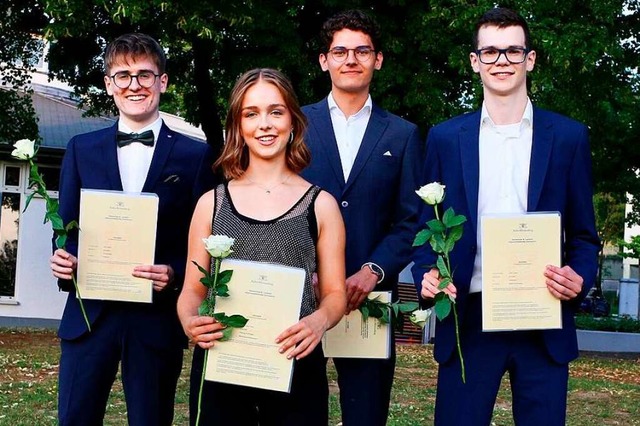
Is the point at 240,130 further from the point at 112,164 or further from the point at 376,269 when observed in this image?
the point at 376,269

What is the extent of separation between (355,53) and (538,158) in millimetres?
1049

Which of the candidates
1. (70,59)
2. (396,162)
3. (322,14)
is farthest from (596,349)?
(396,162)

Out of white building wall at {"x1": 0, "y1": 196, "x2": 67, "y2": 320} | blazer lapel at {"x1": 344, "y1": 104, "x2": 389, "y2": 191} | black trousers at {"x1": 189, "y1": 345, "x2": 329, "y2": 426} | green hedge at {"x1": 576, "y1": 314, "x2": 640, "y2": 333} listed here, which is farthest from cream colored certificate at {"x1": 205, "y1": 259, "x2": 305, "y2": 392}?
green hedge at {"x1": 576, "y1": 314, "x2": 640, "y2": 333}

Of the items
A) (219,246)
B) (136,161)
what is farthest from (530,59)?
(136,161)

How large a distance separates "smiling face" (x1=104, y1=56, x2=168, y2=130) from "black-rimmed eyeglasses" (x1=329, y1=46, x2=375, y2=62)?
816 millimetres

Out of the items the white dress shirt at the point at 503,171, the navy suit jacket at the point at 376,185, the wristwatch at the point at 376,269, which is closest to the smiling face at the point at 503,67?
the white dress shirt at the point at 503,171

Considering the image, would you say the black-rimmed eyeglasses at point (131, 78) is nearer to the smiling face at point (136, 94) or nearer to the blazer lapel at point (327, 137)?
the smiling face at point (136, 94)

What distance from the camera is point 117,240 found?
4.50 meters

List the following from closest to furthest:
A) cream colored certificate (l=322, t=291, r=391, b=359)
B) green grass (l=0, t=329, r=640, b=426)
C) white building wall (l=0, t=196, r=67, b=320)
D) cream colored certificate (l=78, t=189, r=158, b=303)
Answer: cream colored certificate (l=78, t=189, r=158, b=303)
cream colored certificate (l=322, t=291, r=391, b=359)
green grass (l=0, t=329, r=640, b=426)
white building wall (l=0, t=196, r=67, b=320)

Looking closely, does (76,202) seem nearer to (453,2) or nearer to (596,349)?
(453,2)

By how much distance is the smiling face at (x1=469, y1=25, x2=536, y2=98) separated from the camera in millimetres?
4305

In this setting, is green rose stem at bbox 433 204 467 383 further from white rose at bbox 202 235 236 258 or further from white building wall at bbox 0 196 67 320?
white building wall at bbox 0 196 67 320

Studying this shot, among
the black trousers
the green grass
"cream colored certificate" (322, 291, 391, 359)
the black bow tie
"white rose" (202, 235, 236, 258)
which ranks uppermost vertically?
the black bow tie

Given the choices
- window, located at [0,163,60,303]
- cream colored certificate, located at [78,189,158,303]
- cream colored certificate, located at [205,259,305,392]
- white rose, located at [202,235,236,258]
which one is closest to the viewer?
white rose, located at [202,235,236,258]
